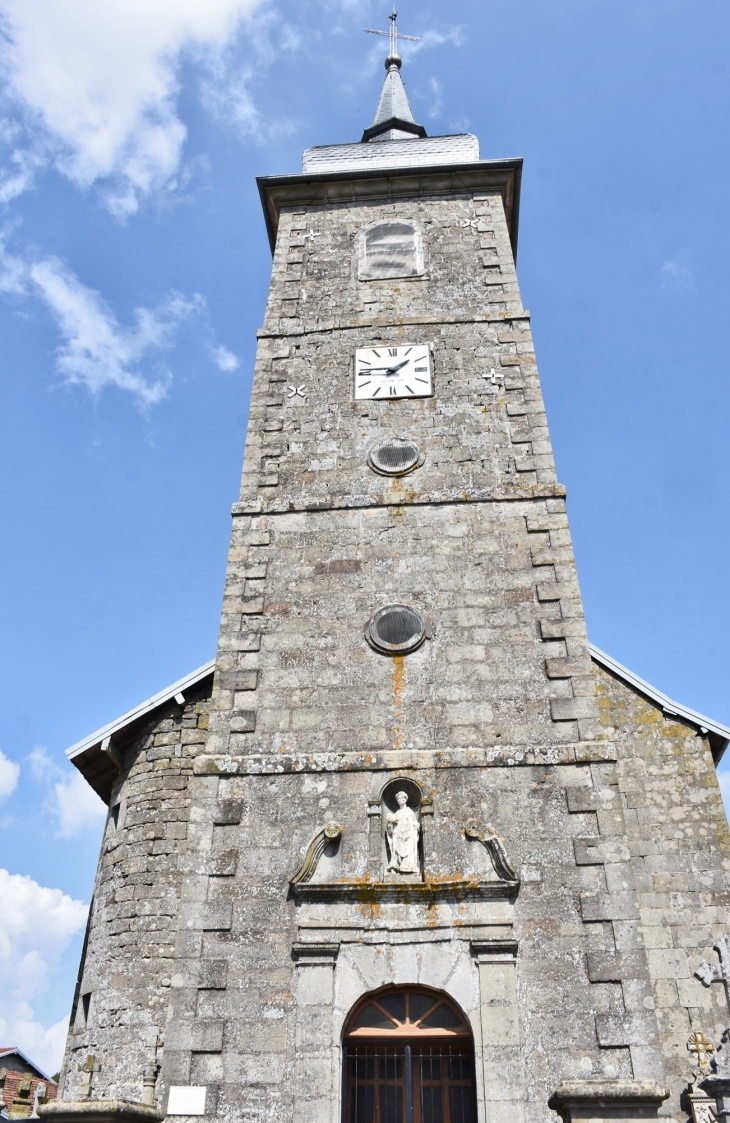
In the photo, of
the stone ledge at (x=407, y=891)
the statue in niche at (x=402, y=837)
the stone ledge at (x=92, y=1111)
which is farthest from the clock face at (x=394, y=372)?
the stone ledge at (x=92, y=1111)

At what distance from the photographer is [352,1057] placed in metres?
7.16

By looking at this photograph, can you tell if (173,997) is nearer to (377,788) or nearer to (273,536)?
(377,788)

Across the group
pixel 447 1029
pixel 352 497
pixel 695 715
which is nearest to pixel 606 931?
pixel 447 1029

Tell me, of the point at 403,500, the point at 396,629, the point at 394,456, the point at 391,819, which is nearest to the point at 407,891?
the point at 391,819

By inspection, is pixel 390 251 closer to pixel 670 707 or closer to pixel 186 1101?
pixel 670 707

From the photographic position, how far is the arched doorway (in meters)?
7.00

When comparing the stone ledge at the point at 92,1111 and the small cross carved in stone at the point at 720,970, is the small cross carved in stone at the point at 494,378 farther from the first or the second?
the stone ledge at the point at 92,1111

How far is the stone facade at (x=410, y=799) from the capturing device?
6.99 metres

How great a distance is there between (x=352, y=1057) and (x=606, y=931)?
222 cm

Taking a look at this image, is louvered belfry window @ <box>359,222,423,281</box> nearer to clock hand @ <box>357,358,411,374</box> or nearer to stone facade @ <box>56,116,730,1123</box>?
stone facade @ <box>56,116,730,1123</box>

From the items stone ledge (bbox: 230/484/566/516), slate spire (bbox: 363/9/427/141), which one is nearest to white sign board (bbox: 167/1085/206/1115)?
stone ledge (bbox: 230/484/566/516)

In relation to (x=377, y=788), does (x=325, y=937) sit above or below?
below

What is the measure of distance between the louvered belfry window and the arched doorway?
28.4ft

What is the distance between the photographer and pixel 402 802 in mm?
7852
